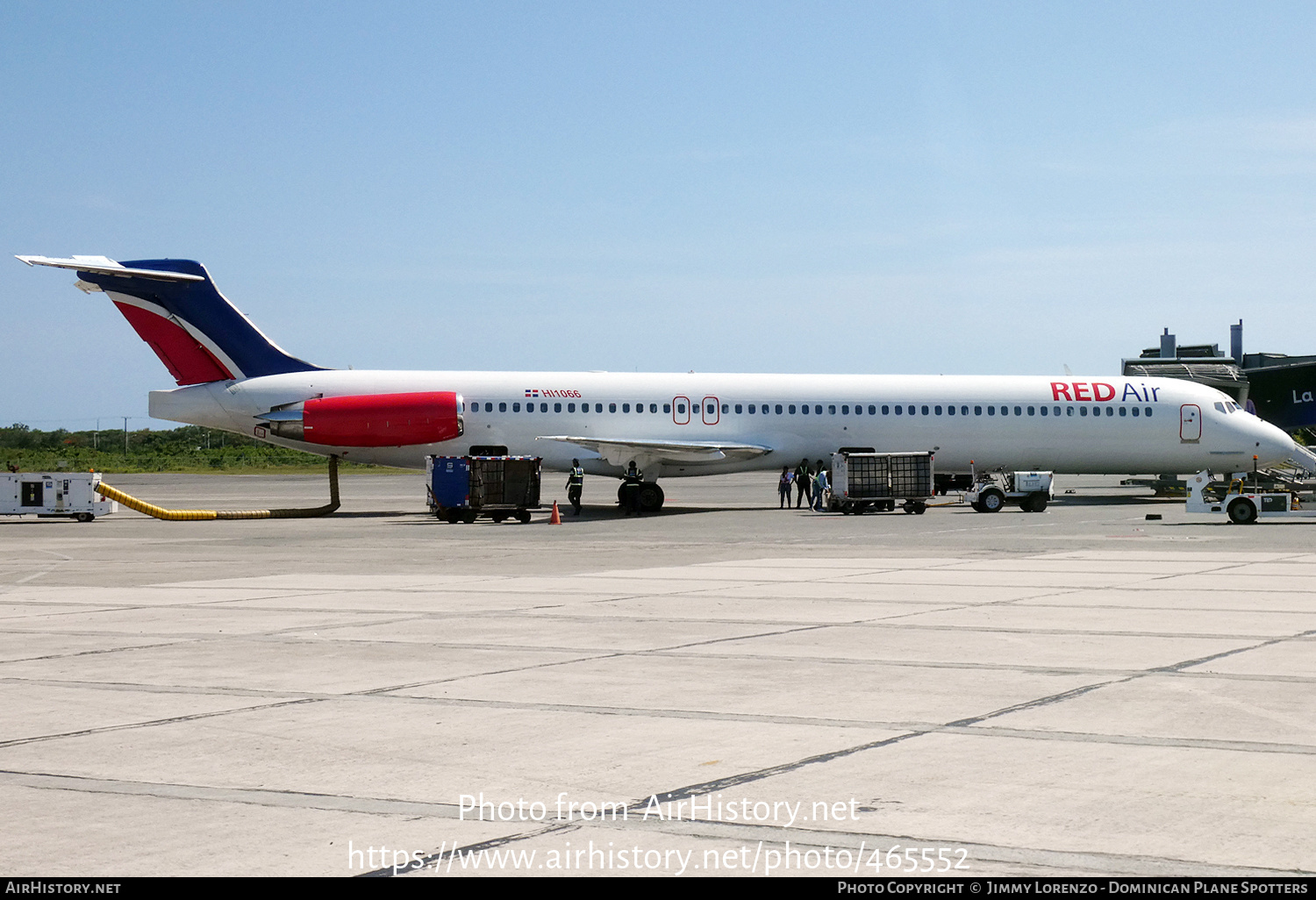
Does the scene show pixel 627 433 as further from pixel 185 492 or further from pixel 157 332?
pixel 185 492

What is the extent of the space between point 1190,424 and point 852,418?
1069 cm

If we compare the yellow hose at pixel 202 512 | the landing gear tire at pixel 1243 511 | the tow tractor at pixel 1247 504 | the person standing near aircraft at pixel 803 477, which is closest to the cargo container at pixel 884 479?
the person standing near aircraft at pixel 803 477

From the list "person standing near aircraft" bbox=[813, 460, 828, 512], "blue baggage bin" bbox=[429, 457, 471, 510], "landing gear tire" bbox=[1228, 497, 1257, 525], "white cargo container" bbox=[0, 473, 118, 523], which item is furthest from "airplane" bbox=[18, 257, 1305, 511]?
"landing gear tire" bbox=[1228, 497, 1257, 525]

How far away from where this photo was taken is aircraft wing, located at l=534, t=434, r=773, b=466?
38812 millimetres

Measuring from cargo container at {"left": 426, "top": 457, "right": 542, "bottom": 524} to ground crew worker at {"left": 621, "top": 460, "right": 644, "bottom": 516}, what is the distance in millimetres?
3486

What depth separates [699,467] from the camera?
41031 millimetres

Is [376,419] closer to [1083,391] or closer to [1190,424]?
[1083,391]

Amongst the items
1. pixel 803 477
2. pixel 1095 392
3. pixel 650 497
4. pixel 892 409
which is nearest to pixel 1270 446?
pixel 1095 392

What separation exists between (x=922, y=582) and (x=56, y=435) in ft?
Result: 398

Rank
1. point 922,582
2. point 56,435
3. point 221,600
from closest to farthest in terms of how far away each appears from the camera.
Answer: point 221,600
point 922,582
point 56,435

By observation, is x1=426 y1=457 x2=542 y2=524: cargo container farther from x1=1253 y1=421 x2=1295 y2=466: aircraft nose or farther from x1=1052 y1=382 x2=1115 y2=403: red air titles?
→ x1=1253 y1=421 x2=1295 y2=466: aircraft nose

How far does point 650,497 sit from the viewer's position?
132 ft
